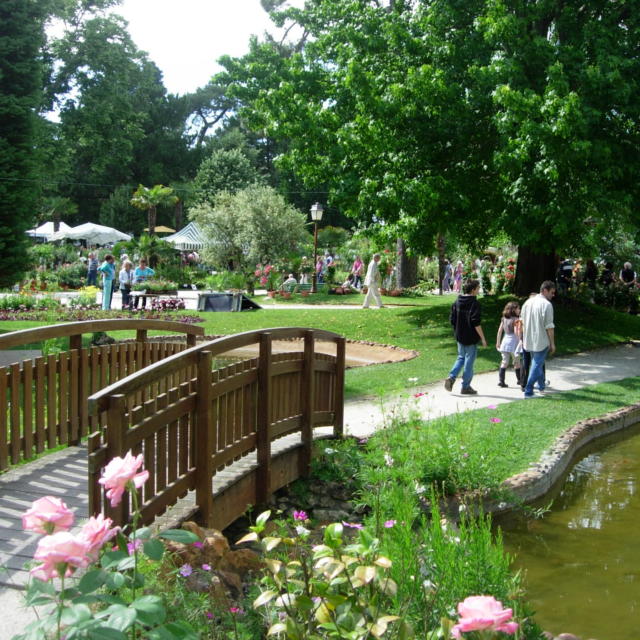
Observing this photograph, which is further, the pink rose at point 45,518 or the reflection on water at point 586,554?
the reflection on water at point 586,554

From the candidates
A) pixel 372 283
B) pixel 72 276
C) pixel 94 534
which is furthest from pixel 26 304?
pixel 94 534

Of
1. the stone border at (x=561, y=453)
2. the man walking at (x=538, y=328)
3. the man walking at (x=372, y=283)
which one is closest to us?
the stone border at (x=561, y=453)

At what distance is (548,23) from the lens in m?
18.1

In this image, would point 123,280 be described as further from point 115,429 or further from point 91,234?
point 91,234

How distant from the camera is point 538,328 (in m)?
11.2

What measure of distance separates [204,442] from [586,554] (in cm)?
326

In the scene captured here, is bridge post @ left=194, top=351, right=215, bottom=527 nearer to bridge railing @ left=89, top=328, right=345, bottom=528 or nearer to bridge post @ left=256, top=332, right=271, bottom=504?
bridge railing @ left=89, top=328, right=345, bottom=528

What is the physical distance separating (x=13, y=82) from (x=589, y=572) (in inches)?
735

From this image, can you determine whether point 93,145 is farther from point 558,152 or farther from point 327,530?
point 327,530

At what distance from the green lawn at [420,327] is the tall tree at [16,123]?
2.10m

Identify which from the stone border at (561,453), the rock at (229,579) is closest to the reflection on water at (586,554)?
the stone border at (561,453)

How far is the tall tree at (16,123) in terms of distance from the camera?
774 inches

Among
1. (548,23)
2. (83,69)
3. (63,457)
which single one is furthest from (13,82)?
(83,69)

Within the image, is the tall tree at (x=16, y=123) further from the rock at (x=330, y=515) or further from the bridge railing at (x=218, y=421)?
the rock at (x=330, y=515)
